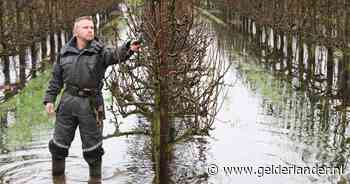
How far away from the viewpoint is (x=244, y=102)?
14211mm

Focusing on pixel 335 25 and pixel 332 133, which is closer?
pixel 332 133

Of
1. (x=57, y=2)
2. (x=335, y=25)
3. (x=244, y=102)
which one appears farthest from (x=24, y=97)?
(x=57, y=2)

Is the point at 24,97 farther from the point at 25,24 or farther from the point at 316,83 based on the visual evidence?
the point at 25,24

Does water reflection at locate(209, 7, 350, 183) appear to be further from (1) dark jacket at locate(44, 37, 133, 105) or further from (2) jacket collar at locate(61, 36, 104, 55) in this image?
(2) jacket collar at locate(61, 36, 104, 55)

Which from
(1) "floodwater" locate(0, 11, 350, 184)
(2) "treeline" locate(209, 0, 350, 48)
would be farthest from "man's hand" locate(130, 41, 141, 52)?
(2) "treeline" locate(209, 0, 350, 48)

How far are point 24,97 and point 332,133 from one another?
734cm

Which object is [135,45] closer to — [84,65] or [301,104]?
[84,65]

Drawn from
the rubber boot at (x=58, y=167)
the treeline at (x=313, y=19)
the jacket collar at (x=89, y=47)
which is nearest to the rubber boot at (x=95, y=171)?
the rubber boot at (x=58, y=167)

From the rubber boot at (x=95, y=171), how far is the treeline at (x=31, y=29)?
31.4 ft

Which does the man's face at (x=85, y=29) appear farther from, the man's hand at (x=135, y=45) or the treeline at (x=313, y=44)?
the treeline at (x=313, y=44)

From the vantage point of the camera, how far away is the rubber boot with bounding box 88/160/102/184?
7527 mm

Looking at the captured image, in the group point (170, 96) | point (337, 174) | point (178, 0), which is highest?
point (178, 0)

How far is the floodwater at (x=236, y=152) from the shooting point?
26.5 feet

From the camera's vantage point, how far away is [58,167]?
25.4ft
